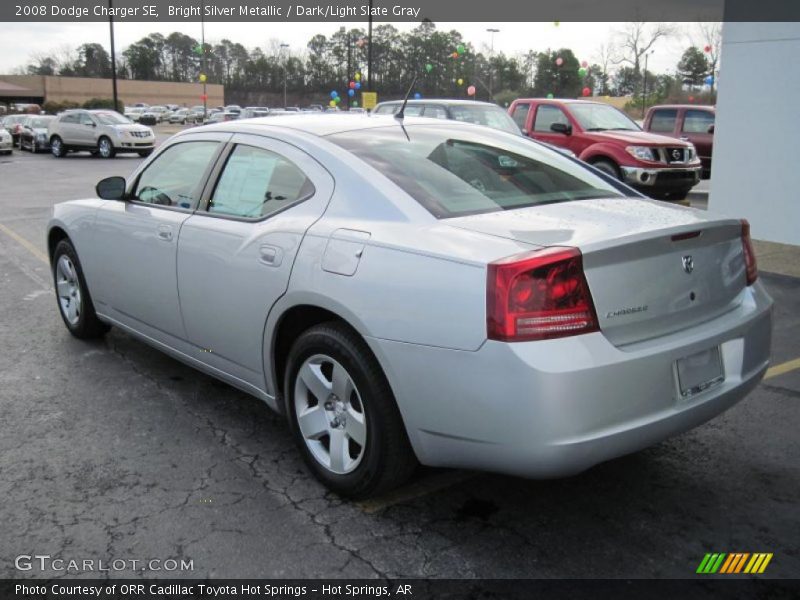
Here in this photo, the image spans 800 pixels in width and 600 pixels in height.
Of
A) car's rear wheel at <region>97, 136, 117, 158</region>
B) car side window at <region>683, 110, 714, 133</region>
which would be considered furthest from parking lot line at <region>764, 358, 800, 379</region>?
car's rear wheel at <region>97, 136, 117, 158</region>

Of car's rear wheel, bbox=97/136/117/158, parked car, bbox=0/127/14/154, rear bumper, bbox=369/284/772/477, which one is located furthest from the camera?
parked car, bbox=0/127/14/154

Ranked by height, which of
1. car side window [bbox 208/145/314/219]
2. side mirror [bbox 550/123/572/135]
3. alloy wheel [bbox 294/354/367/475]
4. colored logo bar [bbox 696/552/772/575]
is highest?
side mirror [bbox 550/123/572/135]

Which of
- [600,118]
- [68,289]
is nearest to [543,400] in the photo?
[68,289]

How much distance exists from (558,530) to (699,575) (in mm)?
552

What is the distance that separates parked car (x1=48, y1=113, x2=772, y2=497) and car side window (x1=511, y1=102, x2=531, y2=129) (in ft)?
34.5

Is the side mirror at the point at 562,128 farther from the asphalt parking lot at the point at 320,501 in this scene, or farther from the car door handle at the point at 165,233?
the car door handle at the point at 165,233

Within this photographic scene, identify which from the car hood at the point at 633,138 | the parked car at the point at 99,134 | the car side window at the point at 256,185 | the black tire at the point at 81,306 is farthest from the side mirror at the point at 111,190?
the parked car at the point at 99,134

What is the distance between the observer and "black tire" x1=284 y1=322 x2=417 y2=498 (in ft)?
9.99

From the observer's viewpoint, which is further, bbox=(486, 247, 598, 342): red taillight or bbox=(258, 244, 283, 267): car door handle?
bbox=(258, 244, 283, 267): car door handle

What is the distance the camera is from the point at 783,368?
5016 mm

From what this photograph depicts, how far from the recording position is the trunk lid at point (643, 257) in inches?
109

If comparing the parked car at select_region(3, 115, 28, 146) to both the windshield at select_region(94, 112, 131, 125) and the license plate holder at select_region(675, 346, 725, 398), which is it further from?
the license plate holder at select_region(675, 346, 725, 398)

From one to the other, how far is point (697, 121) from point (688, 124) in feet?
0.62

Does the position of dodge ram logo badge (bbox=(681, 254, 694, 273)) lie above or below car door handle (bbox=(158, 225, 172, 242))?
above
